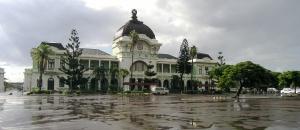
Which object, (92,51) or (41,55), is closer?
(41,55)

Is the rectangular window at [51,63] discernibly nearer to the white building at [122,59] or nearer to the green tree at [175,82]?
the white building at [122,59]

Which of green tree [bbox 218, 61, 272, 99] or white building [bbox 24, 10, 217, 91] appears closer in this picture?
green tree [bbox 218, 61, 272, 99]

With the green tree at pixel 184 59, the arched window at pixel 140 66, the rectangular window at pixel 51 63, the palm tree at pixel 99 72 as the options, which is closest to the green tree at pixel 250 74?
the green tree at pixel 184 59

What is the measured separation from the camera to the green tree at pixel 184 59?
342 ft

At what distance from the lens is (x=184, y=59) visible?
105m

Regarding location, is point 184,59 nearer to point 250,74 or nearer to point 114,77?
point 114,77

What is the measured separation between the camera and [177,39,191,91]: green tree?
104 m

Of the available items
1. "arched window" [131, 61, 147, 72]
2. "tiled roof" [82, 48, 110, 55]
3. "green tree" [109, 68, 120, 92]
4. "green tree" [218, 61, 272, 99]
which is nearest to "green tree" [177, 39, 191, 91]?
"arched window" [131, 61, 147, 72]

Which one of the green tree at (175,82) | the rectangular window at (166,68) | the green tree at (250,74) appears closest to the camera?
the green tree at (250,74)

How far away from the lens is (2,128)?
713 inches

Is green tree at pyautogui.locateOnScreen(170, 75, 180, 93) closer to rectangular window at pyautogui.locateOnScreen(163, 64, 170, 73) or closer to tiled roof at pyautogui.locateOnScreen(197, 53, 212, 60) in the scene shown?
rectangular window at pyautogui.locateOnScreen(163, 64, 170, 73)

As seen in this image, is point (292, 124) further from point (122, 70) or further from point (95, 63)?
point (95, 63)

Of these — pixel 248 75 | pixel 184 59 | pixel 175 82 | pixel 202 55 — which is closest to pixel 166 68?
pixel 175 82

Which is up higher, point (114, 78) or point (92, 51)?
point (92, 51)
